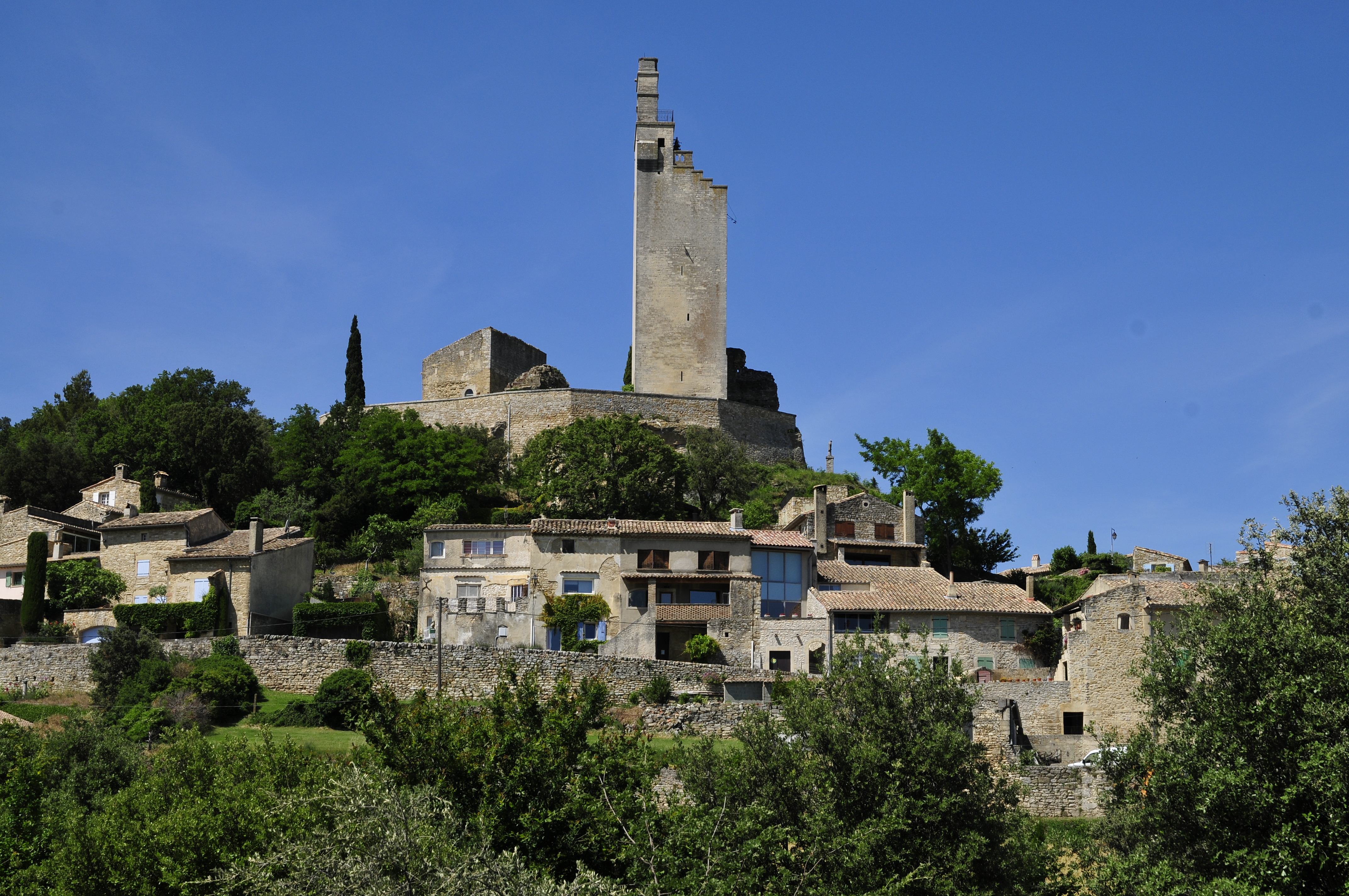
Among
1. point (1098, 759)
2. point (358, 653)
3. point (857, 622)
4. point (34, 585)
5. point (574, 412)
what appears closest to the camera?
point (1098, 759)

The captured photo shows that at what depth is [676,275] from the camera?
73.6 m

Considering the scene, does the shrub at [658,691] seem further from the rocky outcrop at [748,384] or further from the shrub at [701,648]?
the rocky outcrop at [748,384]

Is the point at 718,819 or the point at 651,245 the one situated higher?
the point at 651,245

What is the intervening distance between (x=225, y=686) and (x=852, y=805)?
21845mm

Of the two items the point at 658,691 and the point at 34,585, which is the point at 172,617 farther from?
the point at 658,691

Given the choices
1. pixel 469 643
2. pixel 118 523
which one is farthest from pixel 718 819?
pixel 118 523

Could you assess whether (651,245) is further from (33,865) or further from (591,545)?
(33,865)

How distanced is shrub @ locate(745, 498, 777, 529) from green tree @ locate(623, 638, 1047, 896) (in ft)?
98.6

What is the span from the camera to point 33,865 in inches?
920

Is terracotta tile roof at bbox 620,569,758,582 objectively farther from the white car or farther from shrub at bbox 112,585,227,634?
the white car

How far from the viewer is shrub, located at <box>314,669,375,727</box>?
114 ft

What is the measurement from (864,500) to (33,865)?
3486 cm

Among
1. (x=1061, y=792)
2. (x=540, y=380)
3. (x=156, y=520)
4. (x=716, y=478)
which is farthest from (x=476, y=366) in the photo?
(x=1061, y=792)

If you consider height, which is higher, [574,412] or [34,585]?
[574,412]
